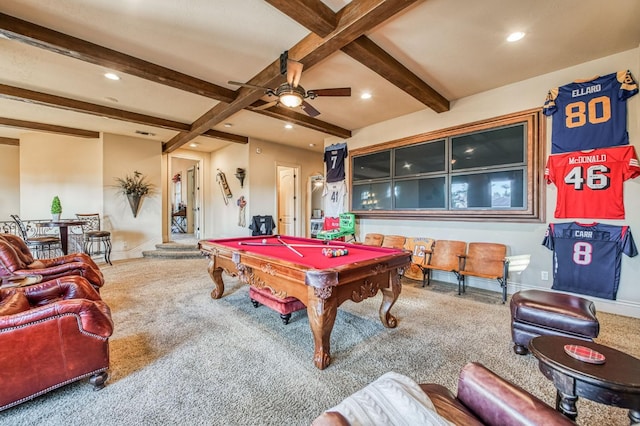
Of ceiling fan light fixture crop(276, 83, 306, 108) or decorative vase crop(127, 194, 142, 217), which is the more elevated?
ceiling fan light fixture crop(276, 83, 306, 108)

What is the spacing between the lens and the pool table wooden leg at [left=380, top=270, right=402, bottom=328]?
2.68m

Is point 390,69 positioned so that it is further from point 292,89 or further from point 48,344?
point 48,344

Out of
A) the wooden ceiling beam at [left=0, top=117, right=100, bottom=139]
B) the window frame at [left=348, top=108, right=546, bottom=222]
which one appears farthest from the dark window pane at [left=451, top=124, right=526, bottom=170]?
the wooden ceiling beam at [left=0, top=117, right=100, bottom=139]

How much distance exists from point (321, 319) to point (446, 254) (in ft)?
9.91

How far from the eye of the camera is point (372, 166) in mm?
5520

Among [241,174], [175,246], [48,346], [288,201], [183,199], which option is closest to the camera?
[48,346]

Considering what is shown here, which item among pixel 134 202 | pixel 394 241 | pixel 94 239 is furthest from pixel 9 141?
pixel 394 241

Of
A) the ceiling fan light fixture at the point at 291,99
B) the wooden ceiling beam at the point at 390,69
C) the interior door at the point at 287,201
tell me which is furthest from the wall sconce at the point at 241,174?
the wooden ceiling beam at the point at 390,69

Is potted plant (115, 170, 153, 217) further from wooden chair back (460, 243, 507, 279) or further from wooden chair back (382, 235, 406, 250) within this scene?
wooden chair back (460, 243, 507, 279)

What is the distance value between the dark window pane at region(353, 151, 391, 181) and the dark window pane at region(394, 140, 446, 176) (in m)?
0.21

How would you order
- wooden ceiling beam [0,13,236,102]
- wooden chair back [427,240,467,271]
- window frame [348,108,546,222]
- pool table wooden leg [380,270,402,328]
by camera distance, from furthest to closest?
1. wooden chair back [427,240,467,271]
2. window frame [348,108,546,222]
3. pool table wooden leg [380,270,402,328]
4. wooden ceiling beam [0,13,236,102]

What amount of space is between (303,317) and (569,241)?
347cm

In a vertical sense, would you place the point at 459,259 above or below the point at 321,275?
below

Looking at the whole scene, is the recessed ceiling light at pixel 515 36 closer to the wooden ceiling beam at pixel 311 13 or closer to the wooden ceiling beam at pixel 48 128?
the wooden ceiling beam at pixel 311 13
